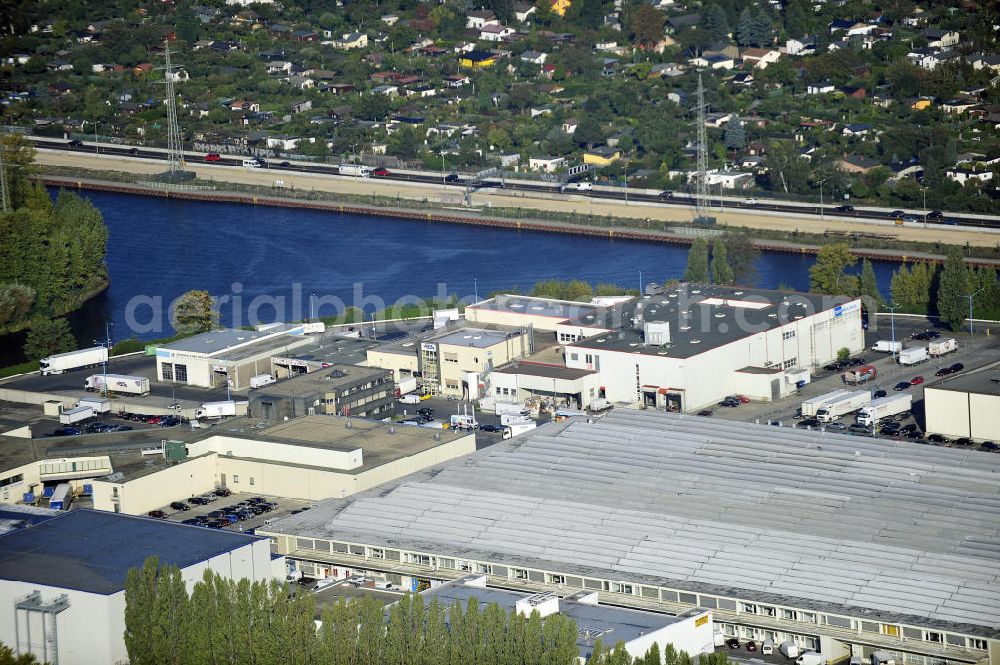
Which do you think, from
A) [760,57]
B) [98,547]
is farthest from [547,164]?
[98,547]

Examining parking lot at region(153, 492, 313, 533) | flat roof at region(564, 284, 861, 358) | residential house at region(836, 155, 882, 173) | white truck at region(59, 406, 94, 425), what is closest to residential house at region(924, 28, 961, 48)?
residential house at region(836, 155, 882, 173)

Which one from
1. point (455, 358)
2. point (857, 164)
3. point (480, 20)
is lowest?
point (455, 358)

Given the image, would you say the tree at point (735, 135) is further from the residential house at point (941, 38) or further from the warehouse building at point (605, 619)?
the warehouse building at point (605, 619)

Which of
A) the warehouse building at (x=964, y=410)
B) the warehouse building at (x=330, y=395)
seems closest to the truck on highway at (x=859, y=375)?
the warehouse building at (x=964, y=410)

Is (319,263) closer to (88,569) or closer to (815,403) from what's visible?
(815,403)

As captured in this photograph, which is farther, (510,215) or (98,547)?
(510,215)

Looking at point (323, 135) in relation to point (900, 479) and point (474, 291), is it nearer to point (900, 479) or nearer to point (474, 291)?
point (474, 291)

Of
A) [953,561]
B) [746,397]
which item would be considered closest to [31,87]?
[746,397]

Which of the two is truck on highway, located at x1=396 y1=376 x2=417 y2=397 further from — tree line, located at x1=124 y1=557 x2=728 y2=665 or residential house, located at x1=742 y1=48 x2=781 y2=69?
residential house, located at x1=742 y1=48 x2=781 y2=69
